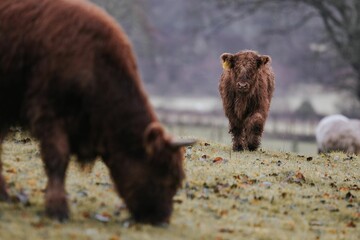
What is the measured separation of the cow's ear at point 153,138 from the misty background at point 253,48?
2303 cm

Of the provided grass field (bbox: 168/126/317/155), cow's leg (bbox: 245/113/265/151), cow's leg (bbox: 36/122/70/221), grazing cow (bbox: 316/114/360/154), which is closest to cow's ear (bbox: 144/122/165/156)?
cow's leg (bbox: 36/122/70/221)

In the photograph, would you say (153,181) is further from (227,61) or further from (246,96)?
(227,61)

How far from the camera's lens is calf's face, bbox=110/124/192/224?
7996mm

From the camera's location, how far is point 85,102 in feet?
26.1

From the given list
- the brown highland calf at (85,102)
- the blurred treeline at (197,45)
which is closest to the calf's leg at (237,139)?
the brown highland calf at (85,102)

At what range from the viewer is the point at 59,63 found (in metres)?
7.93

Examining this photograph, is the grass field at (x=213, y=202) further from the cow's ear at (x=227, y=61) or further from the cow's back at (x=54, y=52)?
the cow's ear at (x=227, y=61)

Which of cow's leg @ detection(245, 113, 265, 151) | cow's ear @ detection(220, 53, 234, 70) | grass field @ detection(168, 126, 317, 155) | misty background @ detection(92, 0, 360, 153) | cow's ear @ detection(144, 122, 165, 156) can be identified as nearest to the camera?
cow's ear @ detection(144, 122, 165, 156)

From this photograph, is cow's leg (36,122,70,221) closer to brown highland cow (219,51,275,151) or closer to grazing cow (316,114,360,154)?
brown highland cow (219,51,275,151)

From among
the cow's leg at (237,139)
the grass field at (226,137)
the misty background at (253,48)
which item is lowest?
the cow's leg at (237,139)

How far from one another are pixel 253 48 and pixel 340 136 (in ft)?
136

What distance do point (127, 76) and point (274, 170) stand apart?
16.2 ft

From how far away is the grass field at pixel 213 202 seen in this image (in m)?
7.98

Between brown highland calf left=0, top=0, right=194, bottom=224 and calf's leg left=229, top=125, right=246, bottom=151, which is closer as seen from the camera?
brown highland calf left=0, top=0, right=194, bottom=224
